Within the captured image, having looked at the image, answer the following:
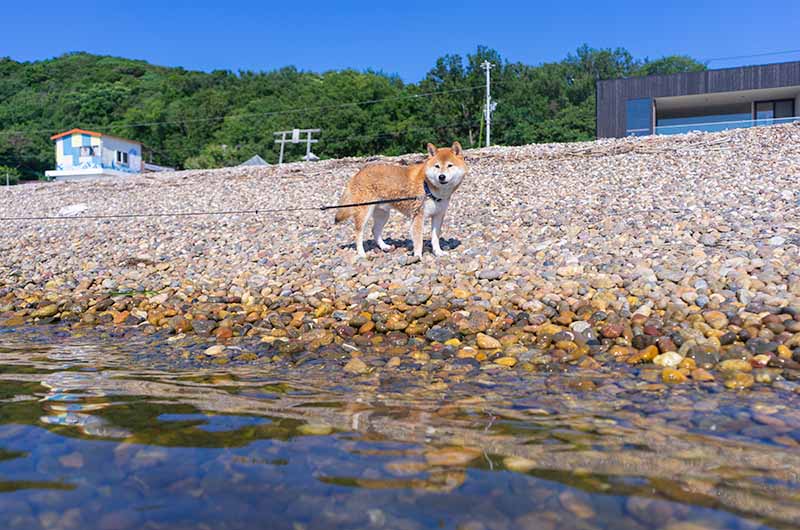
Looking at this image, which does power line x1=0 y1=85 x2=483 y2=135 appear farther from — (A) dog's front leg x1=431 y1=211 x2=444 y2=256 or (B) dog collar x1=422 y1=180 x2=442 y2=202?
(B) dog collar x1=422 y1=180 x2=442 y2=202

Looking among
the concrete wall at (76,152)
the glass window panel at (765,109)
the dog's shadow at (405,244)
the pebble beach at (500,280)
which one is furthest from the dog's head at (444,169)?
the concrete wall at (76,152)

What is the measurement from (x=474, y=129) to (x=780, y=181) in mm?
50260

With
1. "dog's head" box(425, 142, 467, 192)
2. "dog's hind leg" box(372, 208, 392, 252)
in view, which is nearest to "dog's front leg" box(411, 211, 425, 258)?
"dog's head" box(425, 142, 467, 192)

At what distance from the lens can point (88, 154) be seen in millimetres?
A: 43875

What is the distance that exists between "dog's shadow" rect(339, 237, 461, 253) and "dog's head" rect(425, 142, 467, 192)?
1035 millimetres

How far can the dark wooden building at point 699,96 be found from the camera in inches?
1068

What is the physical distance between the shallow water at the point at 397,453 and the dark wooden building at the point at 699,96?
82.9 ft

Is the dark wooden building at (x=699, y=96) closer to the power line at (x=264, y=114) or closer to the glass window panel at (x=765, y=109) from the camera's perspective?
the glass window panel at (x=765, y=109)

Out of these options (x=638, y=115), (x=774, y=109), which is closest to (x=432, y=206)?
(x=638, y=115)

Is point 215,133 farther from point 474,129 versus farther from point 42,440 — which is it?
point 42,440

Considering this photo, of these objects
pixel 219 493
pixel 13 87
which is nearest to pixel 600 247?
pixel 219 493

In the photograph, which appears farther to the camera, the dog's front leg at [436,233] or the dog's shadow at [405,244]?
the dog's shadow at [405,244]

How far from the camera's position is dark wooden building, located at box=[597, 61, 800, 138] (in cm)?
2712

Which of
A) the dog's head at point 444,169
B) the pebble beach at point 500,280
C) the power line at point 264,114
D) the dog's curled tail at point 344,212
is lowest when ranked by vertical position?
the pebble beach at point 500,280
